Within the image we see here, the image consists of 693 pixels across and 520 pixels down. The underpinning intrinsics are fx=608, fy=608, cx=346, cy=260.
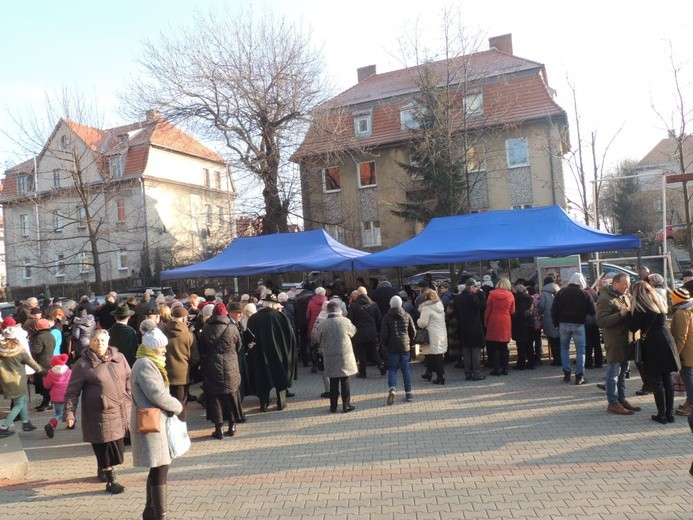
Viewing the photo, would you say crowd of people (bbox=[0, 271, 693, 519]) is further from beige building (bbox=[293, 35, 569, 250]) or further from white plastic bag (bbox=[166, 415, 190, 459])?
beige building (bbox=[293, 35, 569, 250])

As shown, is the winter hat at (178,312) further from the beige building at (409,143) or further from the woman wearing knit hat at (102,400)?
the beige building at (409,143)

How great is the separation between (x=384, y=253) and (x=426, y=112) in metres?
14.3

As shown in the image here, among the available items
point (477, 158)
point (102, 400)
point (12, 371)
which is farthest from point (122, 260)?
point (102, 400)

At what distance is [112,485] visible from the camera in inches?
231

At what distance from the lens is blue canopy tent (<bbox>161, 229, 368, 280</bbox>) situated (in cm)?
1480

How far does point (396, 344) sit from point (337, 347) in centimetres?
97

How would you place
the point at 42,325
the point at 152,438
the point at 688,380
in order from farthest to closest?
the point at 42,325 < the point at 688,380 < the point at 152,438

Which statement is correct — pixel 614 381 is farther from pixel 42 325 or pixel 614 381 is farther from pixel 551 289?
pixel 42 325

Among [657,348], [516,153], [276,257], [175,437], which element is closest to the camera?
[175,437]

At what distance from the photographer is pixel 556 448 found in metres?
6.43

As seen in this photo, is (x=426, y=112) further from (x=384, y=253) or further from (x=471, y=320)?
(x=471, y=320)

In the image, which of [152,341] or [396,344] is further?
[396,344]

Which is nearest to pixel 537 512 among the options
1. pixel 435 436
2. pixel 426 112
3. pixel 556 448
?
pixel 556 448

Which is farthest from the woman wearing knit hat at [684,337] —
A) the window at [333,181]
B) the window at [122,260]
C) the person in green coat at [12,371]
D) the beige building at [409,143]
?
the window at [122,260]
